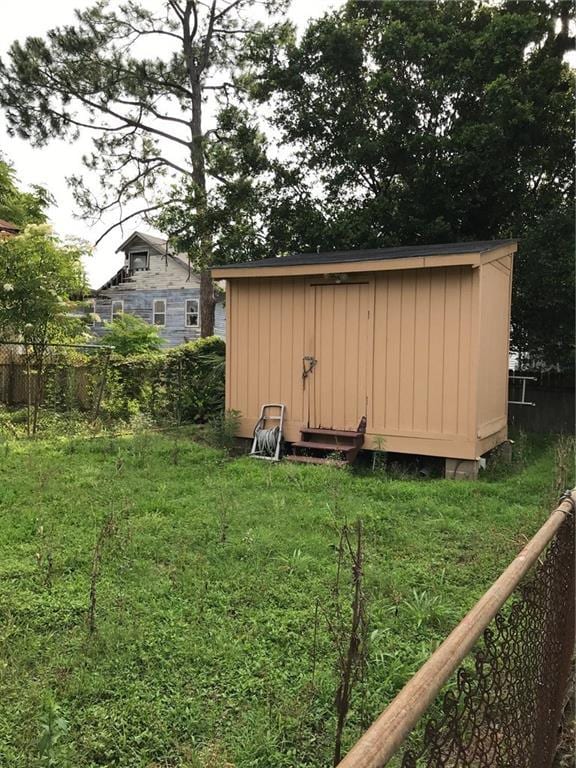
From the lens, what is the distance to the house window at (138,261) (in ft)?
79.6

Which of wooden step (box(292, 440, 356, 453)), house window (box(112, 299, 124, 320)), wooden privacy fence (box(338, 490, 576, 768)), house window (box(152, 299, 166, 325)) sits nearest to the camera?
wooden privacy fence (box(338, 490, 576, 768))

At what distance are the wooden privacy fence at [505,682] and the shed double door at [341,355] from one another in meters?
4.56

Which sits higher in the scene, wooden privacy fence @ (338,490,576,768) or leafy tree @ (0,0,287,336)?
leafy tree @ (0,0,287,336)

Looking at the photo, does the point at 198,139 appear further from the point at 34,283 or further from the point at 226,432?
the point at 226,432

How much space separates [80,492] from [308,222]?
7799 millimetres

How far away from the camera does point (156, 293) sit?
23.5 m

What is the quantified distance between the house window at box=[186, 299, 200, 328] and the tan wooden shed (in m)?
15.1

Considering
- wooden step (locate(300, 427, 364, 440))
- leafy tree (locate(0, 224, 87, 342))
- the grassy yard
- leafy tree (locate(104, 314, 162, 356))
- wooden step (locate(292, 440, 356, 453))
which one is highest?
leafy tree (locate(0, 224, 87, 342))

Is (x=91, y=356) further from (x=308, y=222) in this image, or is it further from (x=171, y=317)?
(x=171, y=317)

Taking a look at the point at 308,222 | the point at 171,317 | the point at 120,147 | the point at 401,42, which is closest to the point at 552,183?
the point at 401,42

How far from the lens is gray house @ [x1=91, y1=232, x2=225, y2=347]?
2289 cm

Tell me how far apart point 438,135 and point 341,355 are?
589 centimetres

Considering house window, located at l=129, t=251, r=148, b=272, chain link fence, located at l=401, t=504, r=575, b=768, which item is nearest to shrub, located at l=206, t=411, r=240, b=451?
chain link fence, located at l=401, t=504, r=575, b=768

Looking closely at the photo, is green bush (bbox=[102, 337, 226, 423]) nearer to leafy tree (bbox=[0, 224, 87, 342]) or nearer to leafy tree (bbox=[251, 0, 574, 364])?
leafy tree (bbox=[0, 224, 87, 342])
